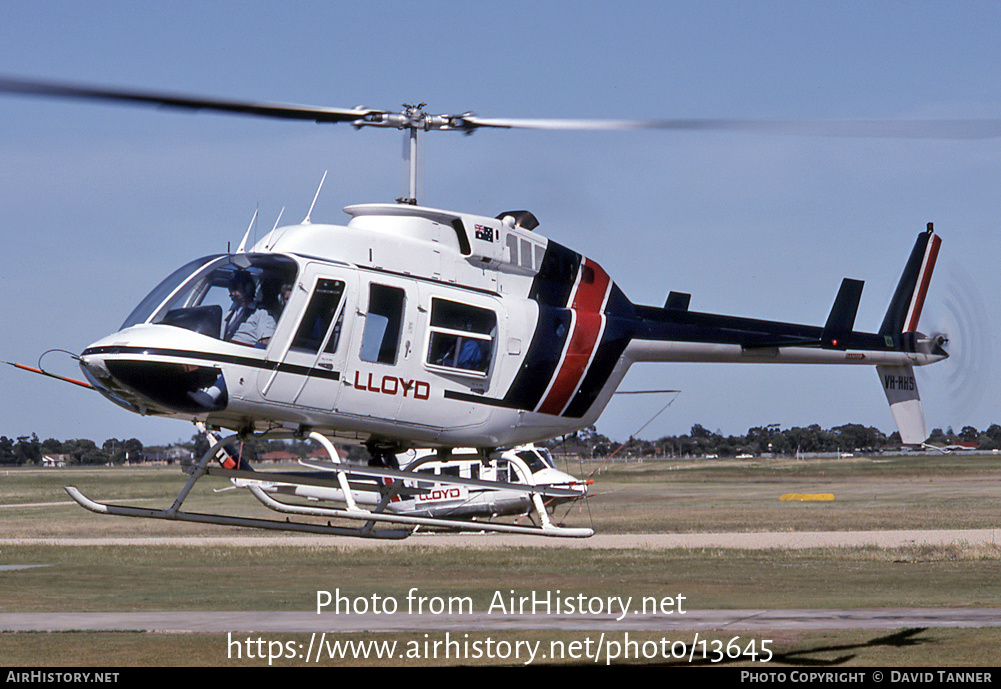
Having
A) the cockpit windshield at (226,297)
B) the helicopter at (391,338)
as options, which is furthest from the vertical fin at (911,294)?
the cockpit windshield at (226,297)

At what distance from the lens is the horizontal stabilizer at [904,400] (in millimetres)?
15562

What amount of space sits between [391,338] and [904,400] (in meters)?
7.67

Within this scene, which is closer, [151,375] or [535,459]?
[151,375]

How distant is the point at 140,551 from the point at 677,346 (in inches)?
1128

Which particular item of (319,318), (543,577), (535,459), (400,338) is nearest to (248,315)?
(319,318)

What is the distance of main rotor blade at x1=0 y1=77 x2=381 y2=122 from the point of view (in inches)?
336

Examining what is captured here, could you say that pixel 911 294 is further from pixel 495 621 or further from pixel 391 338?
pixel 495 621

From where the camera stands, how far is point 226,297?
11008mm

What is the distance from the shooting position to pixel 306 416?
11.5 metres

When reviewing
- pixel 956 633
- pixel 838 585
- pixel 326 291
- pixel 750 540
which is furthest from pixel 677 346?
pixel 750 540

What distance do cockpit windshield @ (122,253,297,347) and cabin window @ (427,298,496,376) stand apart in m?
1.63

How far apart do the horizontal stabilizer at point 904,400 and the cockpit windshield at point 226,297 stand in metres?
8.45

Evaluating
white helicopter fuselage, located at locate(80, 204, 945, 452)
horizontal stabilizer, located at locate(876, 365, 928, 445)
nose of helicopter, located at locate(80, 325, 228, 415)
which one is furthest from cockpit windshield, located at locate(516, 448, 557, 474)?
nose of helicopter, located at locate(80, 325, 228, 415)

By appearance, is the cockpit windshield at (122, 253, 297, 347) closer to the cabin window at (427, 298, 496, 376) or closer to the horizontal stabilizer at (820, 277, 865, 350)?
the cabin window at (427, 298, 496, 376)
